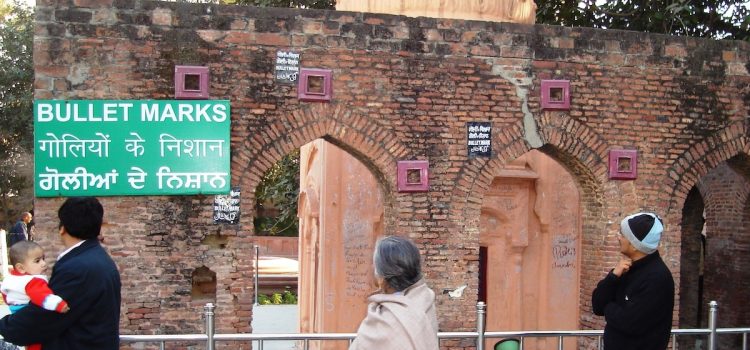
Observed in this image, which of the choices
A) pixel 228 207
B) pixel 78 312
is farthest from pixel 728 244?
pixel 78 312

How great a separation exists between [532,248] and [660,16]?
5.34 m

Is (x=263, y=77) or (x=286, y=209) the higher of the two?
(x=263, y=77)

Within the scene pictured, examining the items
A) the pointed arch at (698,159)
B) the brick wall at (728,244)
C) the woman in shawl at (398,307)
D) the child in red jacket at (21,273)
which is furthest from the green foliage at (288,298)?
the woman in shawl at (398,307)

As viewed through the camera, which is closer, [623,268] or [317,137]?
[623,268]

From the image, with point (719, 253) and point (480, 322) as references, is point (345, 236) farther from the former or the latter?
point (719, 253)

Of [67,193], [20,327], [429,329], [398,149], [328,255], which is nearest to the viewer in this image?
[429,329]

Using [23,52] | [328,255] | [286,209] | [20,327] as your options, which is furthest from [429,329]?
[23,52]

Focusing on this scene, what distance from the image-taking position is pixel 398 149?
32.8 feet

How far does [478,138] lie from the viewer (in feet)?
33.5

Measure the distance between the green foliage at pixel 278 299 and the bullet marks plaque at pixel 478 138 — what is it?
1084 centimetres

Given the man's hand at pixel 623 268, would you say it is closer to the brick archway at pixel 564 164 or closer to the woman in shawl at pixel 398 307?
the woman in shawl at pixel 398 307

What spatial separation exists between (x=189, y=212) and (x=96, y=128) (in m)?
1.25

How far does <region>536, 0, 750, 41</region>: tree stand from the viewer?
52.6 ft

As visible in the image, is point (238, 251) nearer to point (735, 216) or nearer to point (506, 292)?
point (506, 292)
